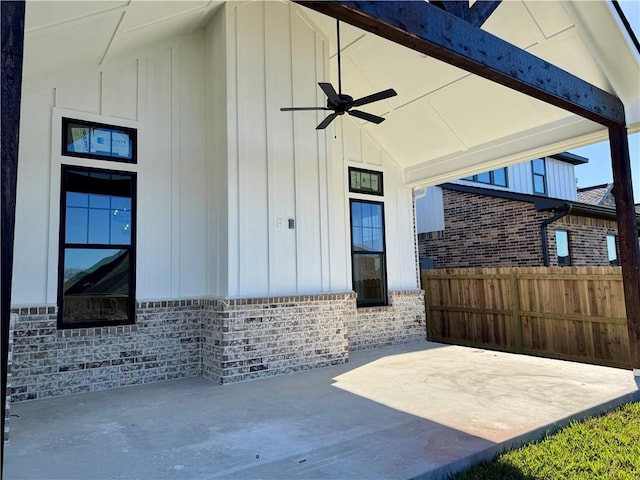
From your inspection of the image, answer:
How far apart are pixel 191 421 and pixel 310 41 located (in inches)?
225

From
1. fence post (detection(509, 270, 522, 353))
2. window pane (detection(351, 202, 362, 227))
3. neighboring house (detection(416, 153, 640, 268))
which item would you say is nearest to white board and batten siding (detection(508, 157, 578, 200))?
neighboring house (detection(416, 153, 640, 268))

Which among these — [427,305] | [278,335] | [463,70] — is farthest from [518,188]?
[278,335]

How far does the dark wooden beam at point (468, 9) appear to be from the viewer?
351 cm

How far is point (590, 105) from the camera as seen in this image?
16.4 feet

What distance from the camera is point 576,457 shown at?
3248 mm

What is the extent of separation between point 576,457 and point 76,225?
557 centimetres

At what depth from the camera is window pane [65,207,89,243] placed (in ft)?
17.3

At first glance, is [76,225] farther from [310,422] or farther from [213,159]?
[310,422]

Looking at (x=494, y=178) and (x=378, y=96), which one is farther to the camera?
(x=494, y=178)

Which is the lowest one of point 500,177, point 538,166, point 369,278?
point 369,278

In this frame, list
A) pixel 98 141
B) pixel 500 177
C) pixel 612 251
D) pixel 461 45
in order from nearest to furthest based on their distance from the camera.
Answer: pixel 461 45, pixel 98 141, pixel 612 251, pixel 500 177

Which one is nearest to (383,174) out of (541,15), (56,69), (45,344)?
(541,15)

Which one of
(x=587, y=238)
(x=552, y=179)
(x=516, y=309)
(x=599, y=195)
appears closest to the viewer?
(x=516, y=309)

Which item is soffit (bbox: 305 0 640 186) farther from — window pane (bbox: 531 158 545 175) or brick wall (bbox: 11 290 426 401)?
window pane (bbox: 531 158 545 175)
